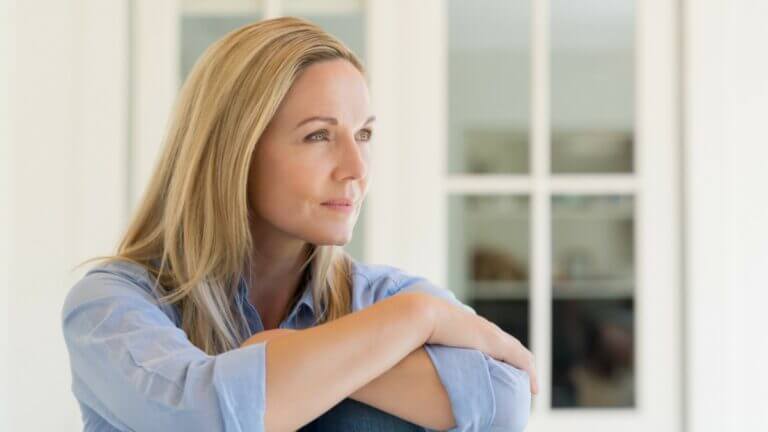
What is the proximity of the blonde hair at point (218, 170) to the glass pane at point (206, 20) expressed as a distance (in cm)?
160

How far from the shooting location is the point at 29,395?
101 inches

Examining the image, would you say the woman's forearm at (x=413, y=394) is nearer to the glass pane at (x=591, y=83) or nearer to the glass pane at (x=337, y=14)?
the glass pane at (x=337, y=14)

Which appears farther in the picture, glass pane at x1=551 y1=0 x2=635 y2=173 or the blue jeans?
glass pane at x1=551 y1=0 x2=635 y2=173

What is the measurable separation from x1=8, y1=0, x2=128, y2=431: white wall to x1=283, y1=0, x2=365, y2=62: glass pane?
0.55m

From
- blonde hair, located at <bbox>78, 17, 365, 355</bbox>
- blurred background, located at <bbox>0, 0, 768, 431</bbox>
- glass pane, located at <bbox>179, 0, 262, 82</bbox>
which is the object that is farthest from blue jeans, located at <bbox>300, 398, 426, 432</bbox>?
glass pane, located at <bbox>179, 0, 262, 82</bbox>

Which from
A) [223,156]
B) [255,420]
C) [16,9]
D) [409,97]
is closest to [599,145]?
[409,97]

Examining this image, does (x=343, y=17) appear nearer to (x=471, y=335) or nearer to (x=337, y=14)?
(x=337, y=14)

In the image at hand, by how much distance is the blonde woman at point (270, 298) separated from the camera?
1.14 m

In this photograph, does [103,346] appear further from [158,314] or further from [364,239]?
[364,239]

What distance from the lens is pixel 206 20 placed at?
10.0 feet

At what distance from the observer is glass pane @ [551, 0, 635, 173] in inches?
123

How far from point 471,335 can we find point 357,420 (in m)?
0.19

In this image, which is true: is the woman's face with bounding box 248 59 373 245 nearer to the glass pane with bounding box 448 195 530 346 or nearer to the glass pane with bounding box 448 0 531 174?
the glass pane with bounding box 448 0 531 174

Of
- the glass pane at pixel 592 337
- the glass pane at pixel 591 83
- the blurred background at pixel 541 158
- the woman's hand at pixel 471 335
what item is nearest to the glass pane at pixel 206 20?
the blurred background at pixel 541 158
